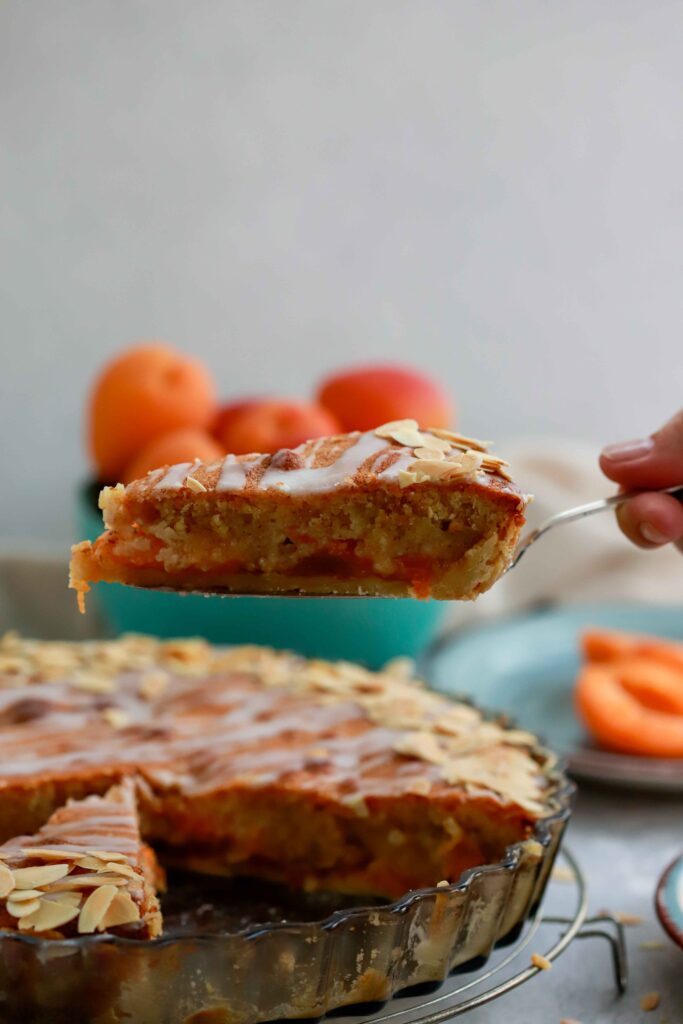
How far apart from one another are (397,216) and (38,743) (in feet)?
8.15

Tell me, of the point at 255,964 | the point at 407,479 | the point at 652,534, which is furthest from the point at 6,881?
the point at 652,534

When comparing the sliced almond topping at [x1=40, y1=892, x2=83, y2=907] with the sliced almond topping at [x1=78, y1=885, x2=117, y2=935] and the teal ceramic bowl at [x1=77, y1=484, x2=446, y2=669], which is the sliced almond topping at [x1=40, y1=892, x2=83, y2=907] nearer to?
the sliced almond topping at [x1=78, y1=885, x2=117, y2=935]

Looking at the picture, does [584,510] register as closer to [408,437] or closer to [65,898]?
[408,437]

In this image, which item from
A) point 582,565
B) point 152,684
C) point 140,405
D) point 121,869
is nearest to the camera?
point 121,869

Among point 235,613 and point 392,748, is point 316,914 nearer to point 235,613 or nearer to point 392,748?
point 392,748

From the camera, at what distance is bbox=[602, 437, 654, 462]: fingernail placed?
167 centimetres

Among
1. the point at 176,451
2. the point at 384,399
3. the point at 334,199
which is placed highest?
the point at 334,199

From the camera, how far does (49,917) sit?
129cm

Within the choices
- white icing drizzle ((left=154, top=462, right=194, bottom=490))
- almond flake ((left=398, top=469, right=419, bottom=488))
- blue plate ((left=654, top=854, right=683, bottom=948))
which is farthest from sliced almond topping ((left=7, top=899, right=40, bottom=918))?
blue plate ((left=654, top=854, right=683, bottom=948))

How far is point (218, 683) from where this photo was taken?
2023 mm

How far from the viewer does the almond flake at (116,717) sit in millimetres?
1860

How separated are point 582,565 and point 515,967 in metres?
1.63

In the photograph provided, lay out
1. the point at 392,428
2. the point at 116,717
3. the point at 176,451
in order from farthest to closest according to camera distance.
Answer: the point at 176,451 → the point at 116,717 → the point at 392,428

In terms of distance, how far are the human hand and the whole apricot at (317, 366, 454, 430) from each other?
86cm
